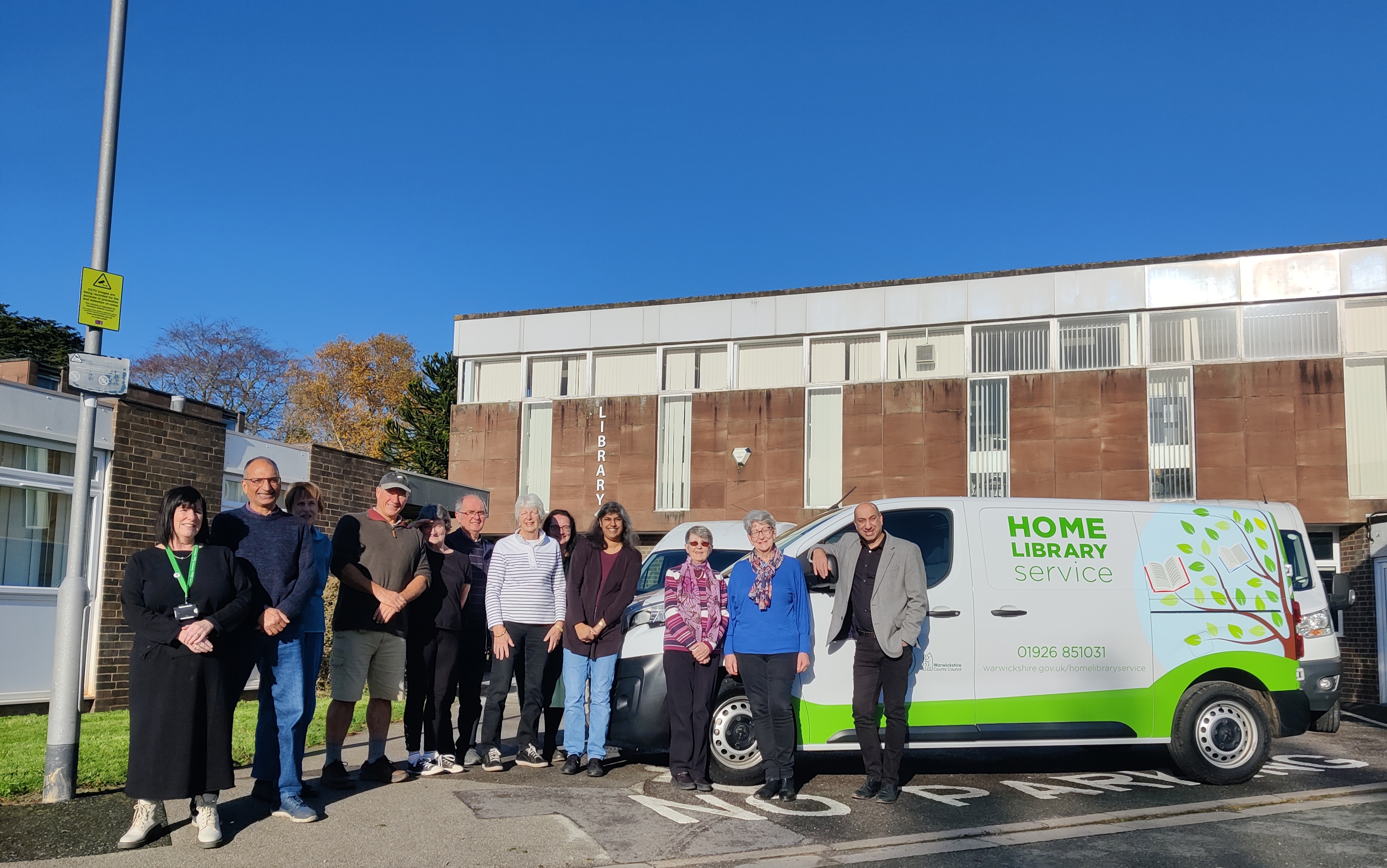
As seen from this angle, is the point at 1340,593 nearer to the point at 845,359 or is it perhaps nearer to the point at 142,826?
the point at 142,826

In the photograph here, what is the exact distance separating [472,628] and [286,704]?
2043 millimetres

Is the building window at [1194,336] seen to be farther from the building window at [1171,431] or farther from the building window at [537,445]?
the building window at [537,445]

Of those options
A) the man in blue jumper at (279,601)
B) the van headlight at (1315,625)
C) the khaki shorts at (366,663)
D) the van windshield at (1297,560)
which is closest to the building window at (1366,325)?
the van windshield at (1297,560)

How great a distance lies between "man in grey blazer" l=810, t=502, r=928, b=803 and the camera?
7.41 meters

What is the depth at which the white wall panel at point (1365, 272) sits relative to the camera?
22.5m

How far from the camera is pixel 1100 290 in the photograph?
2472 cm

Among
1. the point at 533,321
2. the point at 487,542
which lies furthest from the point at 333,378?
the point at 487,542

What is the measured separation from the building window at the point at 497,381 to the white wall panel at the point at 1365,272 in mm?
18626

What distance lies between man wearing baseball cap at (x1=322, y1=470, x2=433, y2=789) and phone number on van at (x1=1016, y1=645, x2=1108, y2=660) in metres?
4.19

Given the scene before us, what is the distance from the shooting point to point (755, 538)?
298 inches

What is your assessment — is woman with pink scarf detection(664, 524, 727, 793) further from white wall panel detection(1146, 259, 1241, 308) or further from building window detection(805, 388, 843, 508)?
white wall panel detection(1146, 259, 1241, 308)

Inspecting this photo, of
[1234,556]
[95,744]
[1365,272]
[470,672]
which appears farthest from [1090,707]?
[1365,272]

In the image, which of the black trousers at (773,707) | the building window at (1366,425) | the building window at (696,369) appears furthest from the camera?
the building window at (696,369)

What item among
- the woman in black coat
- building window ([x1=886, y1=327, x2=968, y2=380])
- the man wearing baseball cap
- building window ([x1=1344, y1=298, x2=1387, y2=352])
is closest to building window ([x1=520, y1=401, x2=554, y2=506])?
building window ([x1=886, y1=327, x2=968, y2=380])
